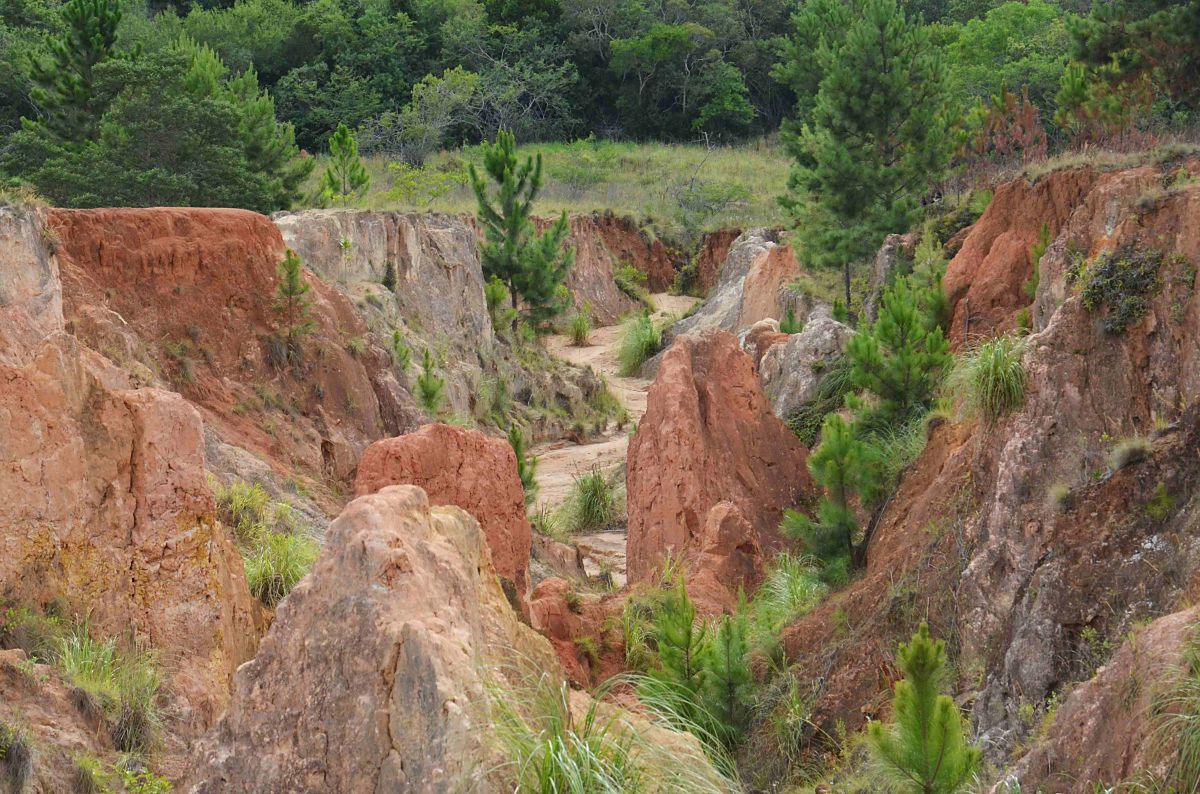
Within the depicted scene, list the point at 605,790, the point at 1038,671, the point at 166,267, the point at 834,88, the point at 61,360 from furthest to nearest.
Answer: the point at 834,88, the point at 166,267, the point at 61,360, the point at 1038,671, the point at 605,790

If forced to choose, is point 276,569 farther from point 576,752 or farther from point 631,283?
point 631,283

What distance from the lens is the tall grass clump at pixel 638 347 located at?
37.8 metres

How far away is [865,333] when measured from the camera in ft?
52.7

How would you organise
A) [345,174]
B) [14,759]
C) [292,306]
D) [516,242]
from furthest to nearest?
[516,242] < [345,174] < [292,306] < [14,759]

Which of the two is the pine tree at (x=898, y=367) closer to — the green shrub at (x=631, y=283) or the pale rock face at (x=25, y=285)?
the pale rock face at (x=25, y=285)

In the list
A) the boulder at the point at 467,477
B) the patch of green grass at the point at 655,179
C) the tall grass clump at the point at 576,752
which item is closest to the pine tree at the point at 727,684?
the boulder at the point at 467,477

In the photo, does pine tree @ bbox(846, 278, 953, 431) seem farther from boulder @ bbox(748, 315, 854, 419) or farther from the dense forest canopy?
the dense forest canopy

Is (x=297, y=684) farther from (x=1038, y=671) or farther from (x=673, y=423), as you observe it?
(x=673, y=423)

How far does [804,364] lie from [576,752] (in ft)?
52.5

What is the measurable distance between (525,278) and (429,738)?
30760 millimetres

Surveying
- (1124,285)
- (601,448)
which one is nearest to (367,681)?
(1124,285)

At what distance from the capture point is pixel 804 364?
20.5m

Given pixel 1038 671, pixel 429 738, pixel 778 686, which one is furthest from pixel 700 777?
pixel 778 686

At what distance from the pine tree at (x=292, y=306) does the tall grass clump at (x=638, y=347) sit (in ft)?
57.6
